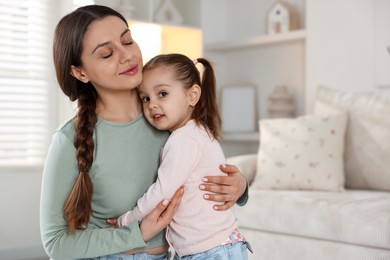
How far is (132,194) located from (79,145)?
20 centimetres

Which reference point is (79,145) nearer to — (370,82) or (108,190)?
(108,190)

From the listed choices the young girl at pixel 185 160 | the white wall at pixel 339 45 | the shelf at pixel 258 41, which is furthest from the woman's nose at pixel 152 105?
the shelf at pixel 258 41

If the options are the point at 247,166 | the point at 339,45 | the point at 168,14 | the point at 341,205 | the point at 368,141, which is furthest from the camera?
the point at 168,14

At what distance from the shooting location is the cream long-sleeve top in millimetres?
1544

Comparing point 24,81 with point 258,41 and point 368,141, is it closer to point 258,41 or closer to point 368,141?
point 258,41

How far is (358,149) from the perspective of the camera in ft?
10.8

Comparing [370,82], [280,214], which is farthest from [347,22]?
[280,214]

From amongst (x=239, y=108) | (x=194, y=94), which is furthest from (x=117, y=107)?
(x=239, y=108)

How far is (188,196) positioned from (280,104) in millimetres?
3005

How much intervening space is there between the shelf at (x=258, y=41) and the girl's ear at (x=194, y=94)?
9.19 ft

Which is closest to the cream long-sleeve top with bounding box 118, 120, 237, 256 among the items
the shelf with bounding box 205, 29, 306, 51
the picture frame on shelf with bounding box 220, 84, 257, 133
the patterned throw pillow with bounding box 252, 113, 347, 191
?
the patterned throw pillow with bounding box 252, 113, 347, 191

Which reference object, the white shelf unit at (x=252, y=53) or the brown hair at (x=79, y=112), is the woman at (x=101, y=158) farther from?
the white shelf unit at (x=252, y=53)

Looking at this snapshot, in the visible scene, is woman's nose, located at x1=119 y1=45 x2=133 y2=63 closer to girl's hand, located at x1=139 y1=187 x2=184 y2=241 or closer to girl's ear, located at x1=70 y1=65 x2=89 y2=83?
girl's ear, located at x1=70 y1=65 x2=89 y2=83

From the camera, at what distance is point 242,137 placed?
15.4 ft
